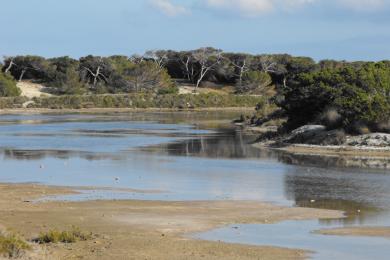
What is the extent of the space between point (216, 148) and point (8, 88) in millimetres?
63648

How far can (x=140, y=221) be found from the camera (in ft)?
66.5

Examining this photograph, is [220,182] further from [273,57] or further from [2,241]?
[273,57]

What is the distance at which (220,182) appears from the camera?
30.3m

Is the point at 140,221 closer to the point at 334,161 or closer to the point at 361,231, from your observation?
the point at 361,231

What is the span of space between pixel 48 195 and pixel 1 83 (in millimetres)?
82252

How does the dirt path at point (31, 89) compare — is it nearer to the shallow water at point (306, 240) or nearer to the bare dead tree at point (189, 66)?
the bare dead tree at point (189, 66)

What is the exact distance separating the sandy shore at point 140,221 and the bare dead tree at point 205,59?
322 ft

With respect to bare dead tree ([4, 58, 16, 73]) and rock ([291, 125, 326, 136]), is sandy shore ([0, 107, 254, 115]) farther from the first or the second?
rock ([291, 125, 326, 136])

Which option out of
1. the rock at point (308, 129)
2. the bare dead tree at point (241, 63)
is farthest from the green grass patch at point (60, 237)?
the bare dead tree at point (241, 63)

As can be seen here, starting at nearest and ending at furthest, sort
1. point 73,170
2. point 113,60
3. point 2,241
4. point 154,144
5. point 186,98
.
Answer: point 2,241 → point 73,170 → point 154,144 → point 186,98 → point 113,60

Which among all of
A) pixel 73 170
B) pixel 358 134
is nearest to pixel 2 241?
pixel 73 170

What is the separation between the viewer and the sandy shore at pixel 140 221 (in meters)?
16.2

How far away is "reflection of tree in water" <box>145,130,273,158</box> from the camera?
142 ft

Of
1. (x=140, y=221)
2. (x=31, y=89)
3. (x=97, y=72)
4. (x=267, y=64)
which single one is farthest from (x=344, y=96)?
(x=267, y=64)
